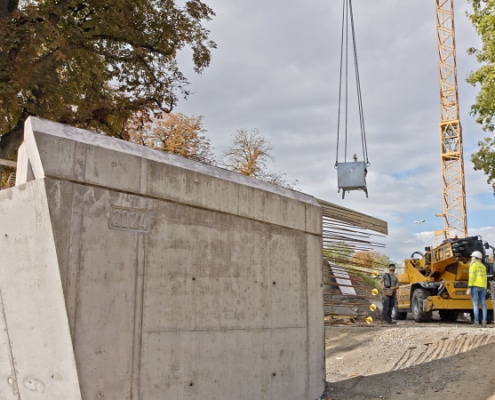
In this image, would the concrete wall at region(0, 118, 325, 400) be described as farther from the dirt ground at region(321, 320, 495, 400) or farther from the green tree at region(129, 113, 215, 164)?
the green tree at region(129, 113, 215, 164)

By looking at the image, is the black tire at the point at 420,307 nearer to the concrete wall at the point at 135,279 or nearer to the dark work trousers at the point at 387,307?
the dark work trousers at the point at 387,307

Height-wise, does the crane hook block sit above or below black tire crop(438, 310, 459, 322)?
above

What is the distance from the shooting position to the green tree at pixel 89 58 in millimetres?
9152

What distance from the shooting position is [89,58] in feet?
34.5

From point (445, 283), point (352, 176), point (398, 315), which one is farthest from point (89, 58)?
point (398, 315)

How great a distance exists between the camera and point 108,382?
4.20m

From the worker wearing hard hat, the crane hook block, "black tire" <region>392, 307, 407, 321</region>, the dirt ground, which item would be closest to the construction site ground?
the dirt ground

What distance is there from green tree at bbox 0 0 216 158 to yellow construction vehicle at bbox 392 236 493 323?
7.91 metres

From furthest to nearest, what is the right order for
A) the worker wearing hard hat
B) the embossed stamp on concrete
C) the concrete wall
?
the worker wearing hard hat, the embossed stamp on concrete, the concrete wall

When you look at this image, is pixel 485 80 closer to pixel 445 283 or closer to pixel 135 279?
pixel 445 283

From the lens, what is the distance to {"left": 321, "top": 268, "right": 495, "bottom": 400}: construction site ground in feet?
20.5

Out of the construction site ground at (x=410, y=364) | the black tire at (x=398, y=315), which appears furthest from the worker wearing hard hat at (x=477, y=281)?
the black tire at (x=398, y=315)

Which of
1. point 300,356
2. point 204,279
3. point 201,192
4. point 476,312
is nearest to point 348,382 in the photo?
point 300,356

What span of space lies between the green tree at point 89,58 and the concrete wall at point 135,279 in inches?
215
